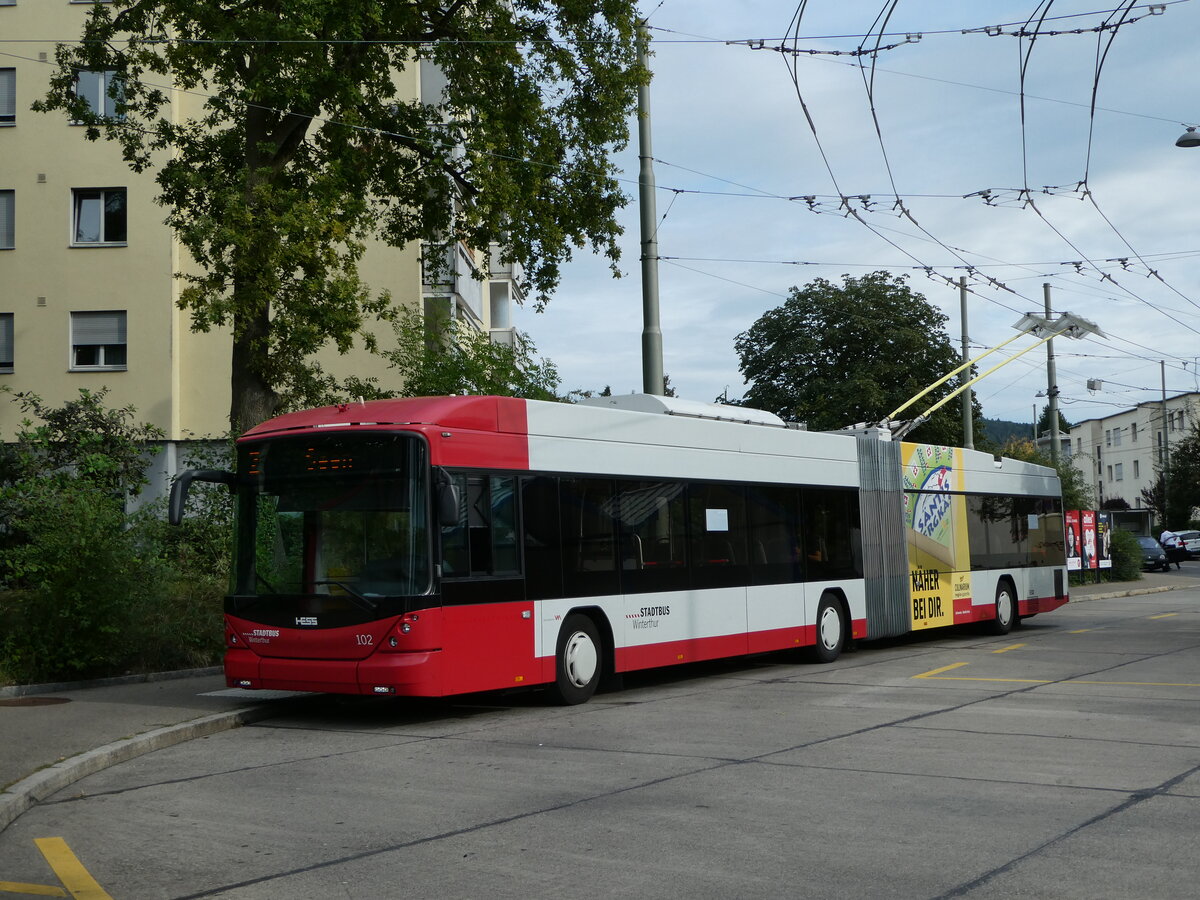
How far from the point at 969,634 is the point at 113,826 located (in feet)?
57.9

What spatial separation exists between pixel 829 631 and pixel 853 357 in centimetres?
3965

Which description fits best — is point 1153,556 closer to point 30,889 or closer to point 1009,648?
point 1009,648

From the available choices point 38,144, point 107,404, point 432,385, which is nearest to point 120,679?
point 432,385

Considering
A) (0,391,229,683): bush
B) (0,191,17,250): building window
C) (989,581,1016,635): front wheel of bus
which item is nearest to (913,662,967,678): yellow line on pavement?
(989,581,1016,635): front wheel of bus

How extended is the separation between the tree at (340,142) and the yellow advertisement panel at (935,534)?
601cm

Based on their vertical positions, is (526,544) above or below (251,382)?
below

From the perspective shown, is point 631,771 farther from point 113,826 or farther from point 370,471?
point 370,471

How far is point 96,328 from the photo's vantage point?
33.1 metres

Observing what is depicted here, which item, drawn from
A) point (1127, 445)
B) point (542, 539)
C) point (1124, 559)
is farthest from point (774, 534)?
point (1127, 445)

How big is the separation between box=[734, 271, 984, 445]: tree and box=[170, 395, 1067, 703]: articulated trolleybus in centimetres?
3624

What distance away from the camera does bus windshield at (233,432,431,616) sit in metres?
11.4

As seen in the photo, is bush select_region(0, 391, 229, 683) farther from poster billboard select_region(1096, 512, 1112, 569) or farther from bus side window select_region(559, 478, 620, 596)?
poster billboard select_region(1096, 512, 1112, 569)

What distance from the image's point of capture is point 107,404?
107ft

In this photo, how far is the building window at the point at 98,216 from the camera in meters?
33.2
